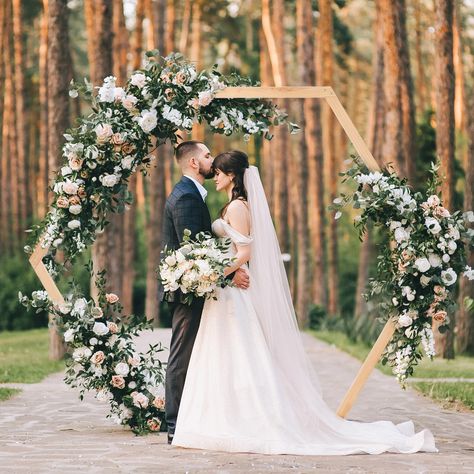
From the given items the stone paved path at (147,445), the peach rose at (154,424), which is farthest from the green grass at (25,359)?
the peach rose at (154,424)

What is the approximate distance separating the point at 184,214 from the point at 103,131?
3.63 feet

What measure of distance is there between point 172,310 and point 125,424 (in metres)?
1.28

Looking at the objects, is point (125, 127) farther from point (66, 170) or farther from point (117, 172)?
point (66, 170)

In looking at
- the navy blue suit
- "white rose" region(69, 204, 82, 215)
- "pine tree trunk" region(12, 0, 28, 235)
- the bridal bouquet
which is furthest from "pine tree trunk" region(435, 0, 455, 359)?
"pine tree trunk" region(12, 0, 28, 235)

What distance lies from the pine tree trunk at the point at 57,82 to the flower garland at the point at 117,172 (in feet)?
21.8

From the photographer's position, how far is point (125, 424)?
10.1m

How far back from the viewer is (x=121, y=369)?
32.9 feet

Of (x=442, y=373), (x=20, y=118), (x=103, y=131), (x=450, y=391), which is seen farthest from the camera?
(x=20, y=118)

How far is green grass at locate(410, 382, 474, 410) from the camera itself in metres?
12.1

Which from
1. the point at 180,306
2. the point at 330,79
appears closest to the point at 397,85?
the point at 180,306

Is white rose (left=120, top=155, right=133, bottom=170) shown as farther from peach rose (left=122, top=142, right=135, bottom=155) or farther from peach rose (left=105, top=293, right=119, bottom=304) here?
peach rose (left=105, top=293, right=119, bottom=304)

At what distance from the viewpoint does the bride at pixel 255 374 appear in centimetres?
873

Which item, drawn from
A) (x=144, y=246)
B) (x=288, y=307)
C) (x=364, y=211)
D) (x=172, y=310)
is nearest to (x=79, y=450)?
(x=172, y=310)

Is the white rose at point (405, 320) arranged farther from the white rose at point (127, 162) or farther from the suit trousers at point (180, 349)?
the white rose at point (127, 162)
